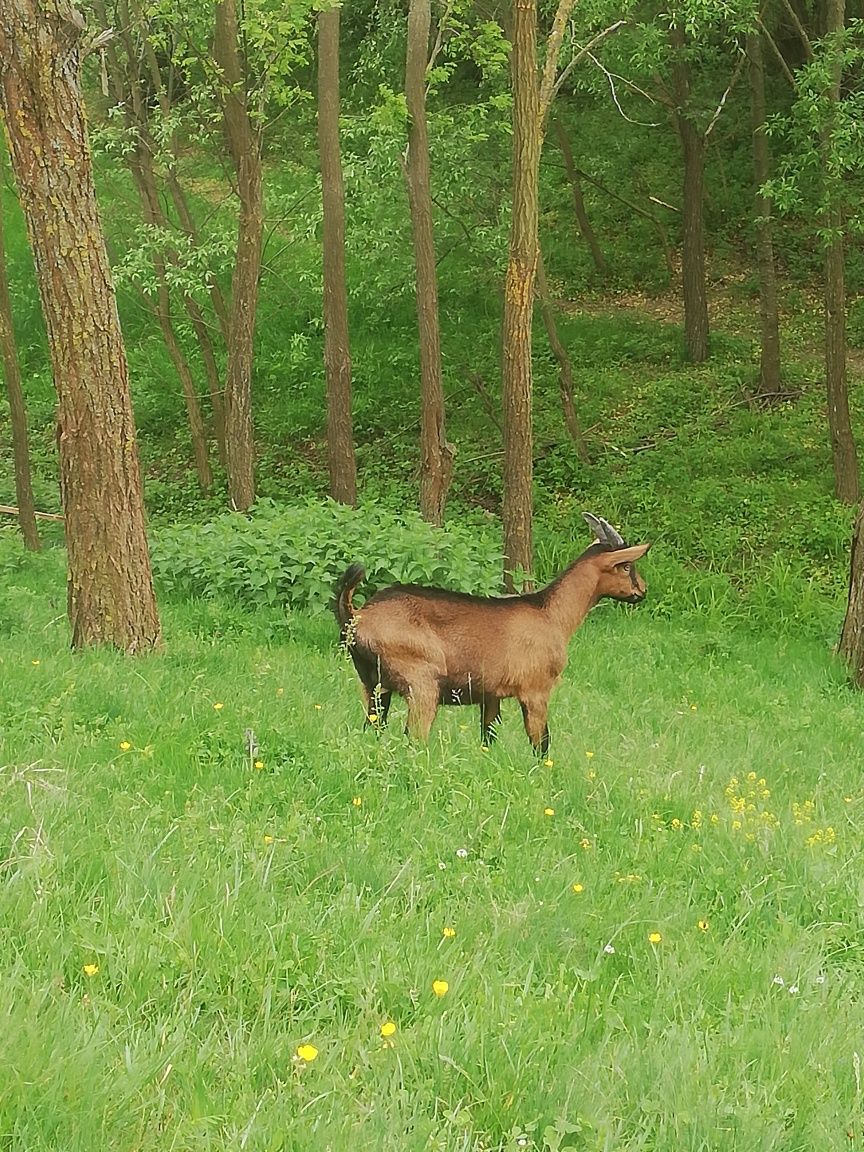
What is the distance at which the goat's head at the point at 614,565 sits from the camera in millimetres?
6629

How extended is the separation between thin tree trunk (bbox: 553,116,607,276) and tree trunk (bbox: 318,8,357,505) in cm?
732

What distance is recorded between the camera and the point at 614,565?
21.8ft

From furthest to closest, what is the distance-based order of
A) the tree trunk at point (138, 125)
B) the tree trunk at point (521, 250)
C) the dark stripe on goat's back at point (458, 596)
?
the tree trunk at point (138, 125)
the tree trunk at point (521, 250)
the dark stripe on goat's back at point (458, 596)

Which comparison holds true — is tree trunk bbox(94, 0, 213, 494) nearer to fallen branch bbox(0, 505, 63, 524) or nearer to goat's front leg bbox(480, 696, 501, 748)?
fallen branch bbox(0, 505, 63, 524)

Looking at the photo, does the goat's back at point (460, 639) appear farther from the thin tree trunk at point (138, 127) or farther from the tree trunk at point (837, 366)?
the tree trunk at point (837, 366)

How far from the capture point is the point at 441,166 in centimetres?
1750

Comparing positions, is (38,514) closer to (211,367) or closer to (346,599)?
(211,367)

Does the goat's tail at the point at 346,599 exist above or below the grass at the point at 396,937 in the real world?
above

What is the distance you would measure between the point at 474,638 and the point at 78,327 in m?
3.46

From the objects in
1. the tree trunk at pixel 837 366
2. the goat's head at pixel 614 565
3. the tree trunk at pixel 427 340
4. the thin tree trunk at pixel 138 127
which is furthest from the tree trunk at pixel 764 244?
the goat's head at pixel 614 565

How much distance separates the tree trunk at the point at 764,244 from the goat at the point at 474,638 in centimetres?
1268

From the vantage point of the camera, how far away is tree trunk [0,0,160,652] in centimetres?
674

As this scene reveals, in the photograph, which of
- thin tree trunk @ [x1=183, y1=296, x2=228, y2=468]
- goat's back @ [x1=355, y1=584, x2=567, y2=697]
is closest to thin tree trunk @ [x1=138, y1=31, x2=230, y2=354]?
thin tree trunk @ [x1=183, y1=296, x2=228, y2=468]

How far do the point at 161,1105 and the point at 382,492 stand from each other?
55.6 ft
